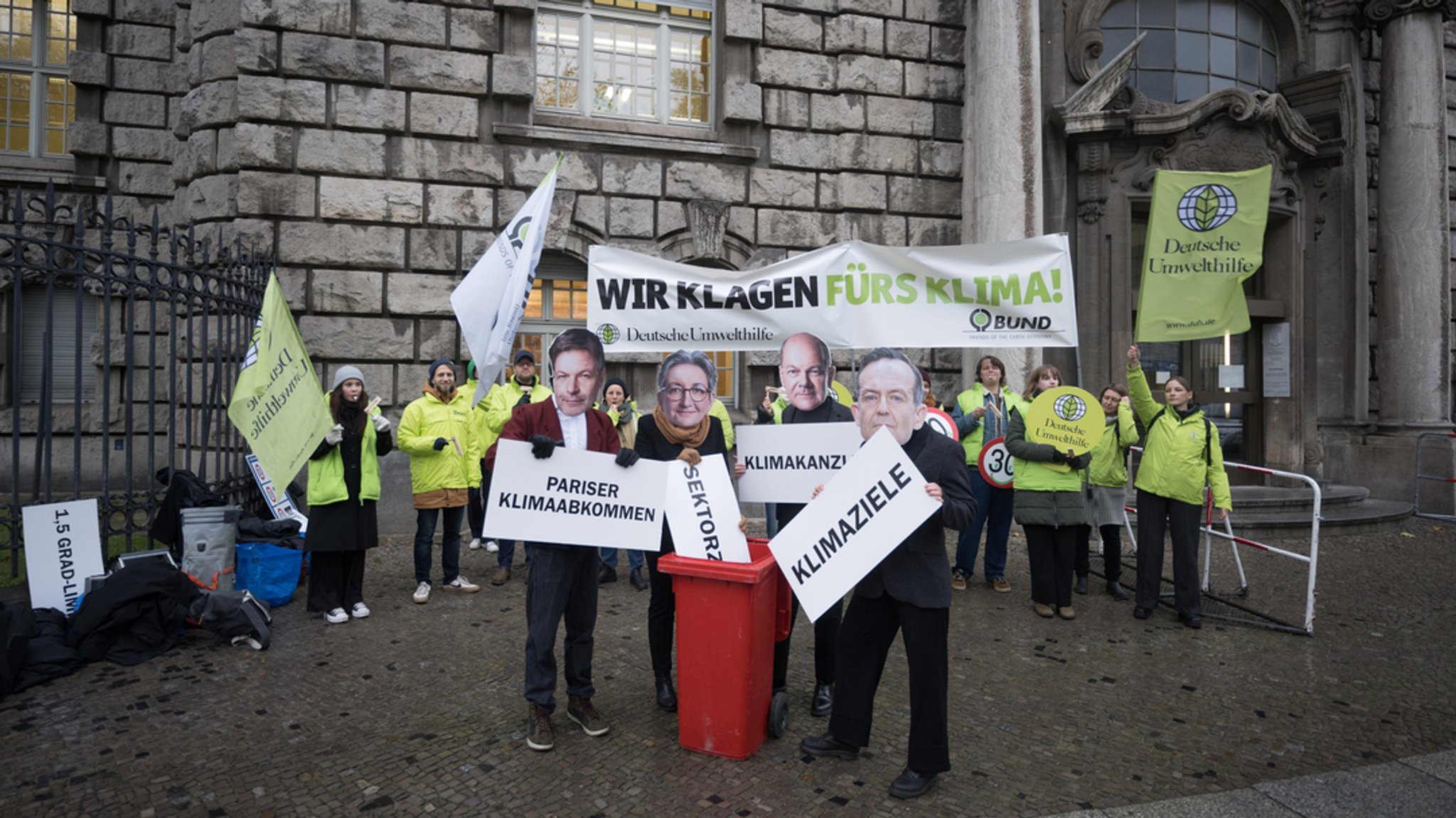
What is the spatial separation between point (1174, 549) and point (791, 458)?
374cm

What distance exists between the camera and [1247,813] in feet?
11.4

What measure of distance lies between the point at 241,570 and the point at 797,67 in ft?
28.5

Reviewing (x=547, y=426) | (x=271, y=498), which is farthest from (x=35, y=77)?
(x=547, y=426)

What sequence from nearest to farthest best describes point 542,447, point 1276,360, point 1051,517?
1. point 542,447
2. point 1051,517
3. point 1276,360

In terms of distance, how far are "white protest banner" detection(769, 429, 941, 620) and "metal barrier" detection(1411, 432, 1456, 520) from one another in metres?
12.3

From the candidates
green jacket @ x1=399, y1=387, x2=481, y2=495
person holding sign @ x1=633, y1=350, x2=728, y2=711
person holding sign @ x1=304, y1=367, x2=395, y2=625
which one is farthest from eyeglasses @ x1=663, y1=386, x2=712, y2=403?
green jacket @ x1=399, y1=387, x2=481, y2=495

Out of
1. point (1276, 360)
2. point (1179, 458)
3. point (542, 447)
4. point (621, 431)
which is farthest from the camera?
point (1276, 360)

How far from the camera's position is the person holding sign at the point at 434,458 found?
22.5ft

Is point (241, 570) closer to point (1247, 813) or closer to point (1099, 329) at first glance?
point (1247, 813)

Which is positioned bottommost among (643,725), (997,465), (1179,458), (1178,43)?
(643,725)

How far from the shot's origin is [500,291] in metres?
5.41

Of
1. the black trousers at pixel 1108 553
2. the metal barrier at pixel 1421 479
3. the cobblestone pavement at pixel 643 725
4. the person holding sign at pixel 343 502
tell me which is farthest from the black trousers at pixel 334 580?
the metal barrier at pixel 1421 479

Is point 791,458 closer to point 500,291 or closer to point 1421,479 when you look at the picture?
point 500,291

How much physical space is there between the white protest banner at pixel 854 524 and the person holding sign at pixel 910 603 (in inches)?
4.6
